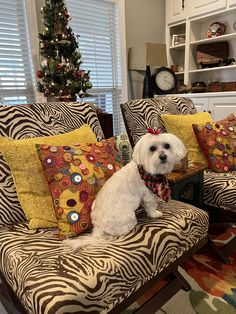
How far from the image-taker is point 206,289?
49.4 inches

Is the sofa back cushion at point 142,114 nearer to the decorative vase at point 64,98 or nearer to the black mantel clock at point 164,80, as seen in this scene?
the decorative vase at point 64,98

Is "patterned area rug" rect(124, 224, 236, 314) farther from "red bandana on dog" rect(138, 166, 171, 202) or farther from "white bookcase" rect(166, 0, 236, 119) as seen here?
"white bookcase" rect(166, 0, 236, 119)

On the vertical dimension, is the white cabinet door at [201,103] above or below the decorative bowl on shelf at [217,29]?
below

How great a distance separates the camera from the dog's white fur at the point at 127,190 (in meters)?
0.98

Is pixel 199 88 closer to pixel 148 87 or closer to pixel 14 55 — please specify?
pixel 148 87

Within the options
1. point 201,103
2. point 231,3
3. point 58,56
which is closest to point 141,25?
point 231,3

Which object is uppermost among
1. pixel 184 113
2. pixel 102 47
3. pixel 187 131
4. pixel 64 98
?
pixel 102 47

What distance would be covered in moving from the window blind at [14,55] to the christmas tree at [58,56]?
20cm

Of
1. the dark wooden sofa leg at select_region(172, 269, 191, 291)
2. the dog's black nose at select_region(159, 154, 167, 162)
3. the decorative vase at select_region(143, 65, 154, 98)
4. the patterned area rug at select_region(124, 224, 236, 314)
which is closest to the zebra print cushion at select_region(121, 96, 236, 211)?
the patterned area rug at select_region(124, 224, 236, 314)

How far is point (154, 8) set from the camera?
11.9 ft

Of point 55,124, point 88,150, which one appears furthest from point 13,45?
point 88,150

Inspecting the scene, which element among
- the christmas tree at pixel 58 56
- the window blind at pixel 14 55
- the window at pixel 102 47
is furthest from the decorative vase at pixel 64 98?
the window at pixel 102 47

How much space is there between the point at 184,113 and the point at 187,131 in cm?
31

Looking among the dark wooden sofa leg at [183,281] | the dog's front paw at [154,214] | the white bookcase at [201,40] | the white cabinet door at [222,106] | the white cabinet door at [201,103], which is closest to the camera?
the dog's front paw at [154,214]
